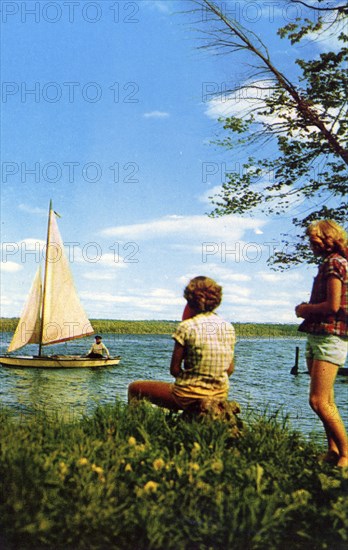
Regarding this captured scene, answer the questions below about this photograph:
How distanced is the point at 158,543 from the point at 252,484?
0.78 m

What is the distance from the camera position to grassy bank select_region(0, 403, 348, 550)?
337 centimetres

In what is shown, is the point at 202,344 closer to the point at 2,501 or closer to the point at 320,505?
the point at 320,505

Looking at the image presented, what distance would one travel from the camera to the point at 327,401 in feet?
14.9

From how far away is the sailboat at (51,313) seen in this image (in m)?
26.9

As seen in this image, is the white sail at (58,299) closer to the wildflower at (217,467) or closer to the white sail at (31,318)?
the white sail at (31,318)

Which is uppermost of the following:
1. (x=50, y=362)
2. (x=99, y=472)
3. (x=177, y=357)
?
(x=177, y=357)

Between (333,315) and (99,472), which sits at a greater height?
(333,315)

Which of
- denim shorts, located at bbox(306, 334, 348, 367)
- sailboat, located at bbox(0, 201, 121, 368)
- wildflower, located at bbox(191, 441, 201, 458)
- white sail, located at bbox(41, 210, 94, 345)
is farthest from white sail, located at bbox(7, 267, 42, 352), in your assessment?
wildflower, located at bbox(191, 441, 201, 458)

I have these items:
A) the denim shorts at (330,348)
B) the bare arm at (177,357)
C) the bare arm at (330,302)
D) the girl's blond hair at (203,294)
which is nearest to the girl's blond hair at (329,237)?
the bare arm at (330,302)

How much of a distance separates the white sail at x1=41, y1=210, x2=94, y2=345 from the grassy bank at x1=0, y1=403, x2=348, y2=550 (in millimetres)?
23098

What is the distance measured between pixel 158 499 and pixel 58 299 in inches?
951

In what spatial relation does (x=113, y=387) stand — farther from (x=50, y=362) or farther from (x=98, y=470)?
(x=98, y=470)

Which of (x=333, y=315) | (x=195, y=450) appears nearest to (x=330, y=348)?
(x=333, y=315)

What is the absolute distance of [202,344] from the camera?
14.9 ft
